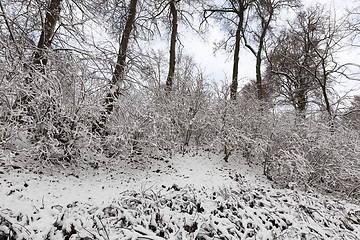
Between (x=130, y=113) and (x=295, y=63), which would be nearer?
(x=130, y=113)

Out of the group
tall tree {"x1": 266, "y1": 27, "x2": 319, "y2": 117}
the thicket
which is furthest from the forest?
tall tree {"x1": 266, "y1": 27, "x2": 319, "y2": 117}

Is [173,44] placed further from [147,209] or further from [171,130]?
[147,209]

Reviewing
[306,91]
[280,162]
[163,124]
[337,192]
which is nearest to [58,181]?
[163,124]

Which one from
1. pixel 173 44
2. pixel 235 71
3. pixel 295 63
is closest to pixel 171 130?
pixel 235 71

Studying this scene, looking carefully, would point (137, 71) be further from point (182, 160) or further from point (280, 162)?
point (280, 162)

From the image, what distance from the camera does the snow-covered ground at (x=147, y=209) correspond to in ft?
8.41

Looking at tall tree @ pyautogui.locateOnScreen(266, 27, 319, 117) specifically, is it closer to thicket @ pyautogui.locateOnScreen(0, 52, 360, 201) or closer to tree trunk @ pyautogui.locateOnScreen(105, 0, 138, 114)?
thicket @ pyautogui.locateOnScreen(0, 52, 360, 201)

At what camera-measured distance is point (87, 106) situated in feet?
15.0

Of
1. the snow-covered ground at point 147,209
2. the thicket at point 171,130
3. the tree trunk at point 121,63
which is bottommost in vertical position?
the snow-covered ground at point 147,209

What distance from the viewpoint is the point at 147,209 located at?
10.3 feet

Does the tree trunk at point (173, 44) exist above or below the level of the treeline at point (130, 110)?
above

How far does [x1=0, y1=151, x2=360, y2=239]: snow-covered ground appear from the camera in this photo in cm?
256

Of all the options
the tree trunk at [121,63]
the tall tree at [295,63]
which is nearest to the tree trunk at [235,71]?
the tall tree at [295,63]

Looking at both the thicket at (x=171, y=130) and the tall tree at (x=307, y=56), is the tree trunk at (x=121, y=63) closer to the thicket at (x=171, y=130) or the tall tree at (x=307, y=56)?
the thicket at (x=171, y=130)
